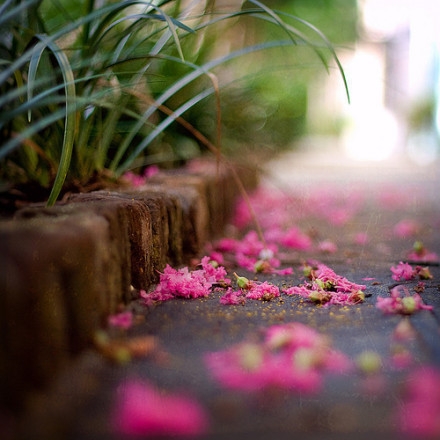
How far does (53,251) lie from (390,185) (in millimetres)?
3158

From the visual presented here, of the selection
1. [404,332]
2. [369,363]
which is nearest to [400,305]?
[404,332]

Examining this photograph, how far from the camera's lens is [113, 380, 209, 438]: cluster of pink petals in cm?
66

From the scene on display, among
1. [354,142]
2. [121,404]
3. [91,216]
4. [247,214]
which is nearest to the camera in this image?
[121,404]

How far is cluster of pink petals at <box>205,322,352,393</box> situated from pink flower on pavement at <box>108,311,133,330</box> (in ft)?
0.57

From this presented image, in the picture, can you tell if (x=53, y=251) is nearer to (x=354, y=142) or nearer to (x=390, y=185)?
(x=390, y=185)

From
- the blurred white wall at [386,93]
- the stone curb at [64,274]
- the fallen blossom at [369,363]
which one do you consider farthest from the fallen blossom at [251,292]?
the blurred white wall at [386,93]

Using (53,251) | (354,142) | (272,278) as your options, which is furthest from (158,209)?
(354,142)

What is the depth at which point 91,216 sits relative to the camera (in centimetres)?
89

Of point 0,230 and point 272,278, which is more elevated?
point 0,230

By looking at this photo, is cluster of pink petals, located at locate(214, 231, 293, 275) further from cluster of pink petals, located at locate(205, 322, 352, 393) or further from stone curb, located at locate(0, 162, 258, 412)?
cluster of pink petals, located at locate(205, 322, 352, 393)

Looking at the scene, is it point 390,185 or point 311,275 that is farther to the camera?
point 390,185

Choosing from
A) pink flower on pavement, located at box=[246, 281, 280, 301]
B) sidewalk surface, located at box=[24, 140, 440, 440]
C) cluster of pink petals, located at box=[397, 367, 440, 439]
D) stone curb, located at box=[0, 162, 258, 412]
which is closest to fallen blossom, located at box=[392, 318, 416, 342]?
sidewalk surface, located at box=[24, 140, 440, 440]

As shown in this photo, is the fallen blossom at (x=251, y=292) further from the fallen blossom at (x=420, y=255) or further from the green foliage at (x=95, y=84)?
the fallen blossom at (x=420, y=255)

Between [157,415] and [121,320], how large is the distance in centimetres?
29
